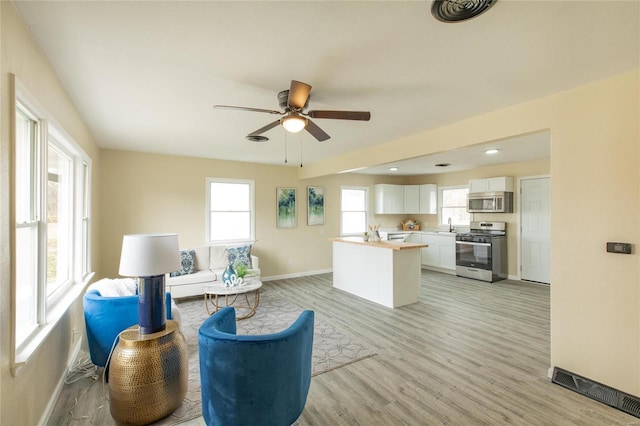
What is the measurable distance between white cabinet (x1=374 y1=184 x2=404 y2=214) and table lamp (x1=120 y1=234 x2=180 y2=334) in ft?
20.2

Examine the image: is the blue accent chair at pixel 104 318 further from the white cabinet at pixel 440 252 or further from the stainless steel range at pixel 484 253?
the white cabinet at pixel 440 252

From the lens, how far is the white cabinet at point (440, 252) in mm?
6789

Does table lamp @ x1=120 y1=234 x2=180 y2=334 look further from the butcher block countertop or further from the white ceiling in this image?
the butcher block countertop

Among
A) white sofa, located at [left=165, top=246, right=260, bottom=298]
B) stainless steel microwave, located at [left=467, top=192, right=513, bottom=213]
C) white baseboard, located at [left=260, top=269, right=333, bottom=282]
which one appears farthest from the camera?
white baseboard, located at [left=260, top=269, right=333, bottom=282]

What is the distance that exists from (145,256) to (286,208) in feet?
15.2

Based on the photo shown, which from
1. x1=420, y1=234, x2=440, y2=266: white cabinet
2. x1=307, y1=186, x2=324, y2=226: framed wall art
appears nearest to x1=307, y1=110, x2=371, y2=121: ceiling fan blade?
x1=307, y1=186, x2=324, y2=226: framed wall art

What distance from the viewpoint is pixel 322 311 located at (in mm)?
4398

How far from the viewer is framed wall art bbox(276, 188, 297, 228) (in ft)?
21.5

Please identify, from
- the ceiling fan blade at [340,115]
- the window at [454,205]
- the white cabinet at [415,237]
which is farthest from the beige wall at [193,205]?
the ceiling fan blade at [340,115]

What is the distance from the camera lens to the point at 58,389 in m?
2.36

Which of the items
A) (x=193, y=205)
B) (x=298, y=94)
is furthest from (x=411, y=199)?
(x=298, y=94)

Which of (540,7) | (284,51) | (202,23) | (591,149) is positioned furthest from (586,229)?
(202,23)

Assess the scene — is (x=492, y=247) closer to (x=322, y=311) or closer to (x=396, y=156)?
(x=396, y=156)

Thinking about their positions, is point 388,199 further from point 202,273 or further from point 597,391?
point 597,391
